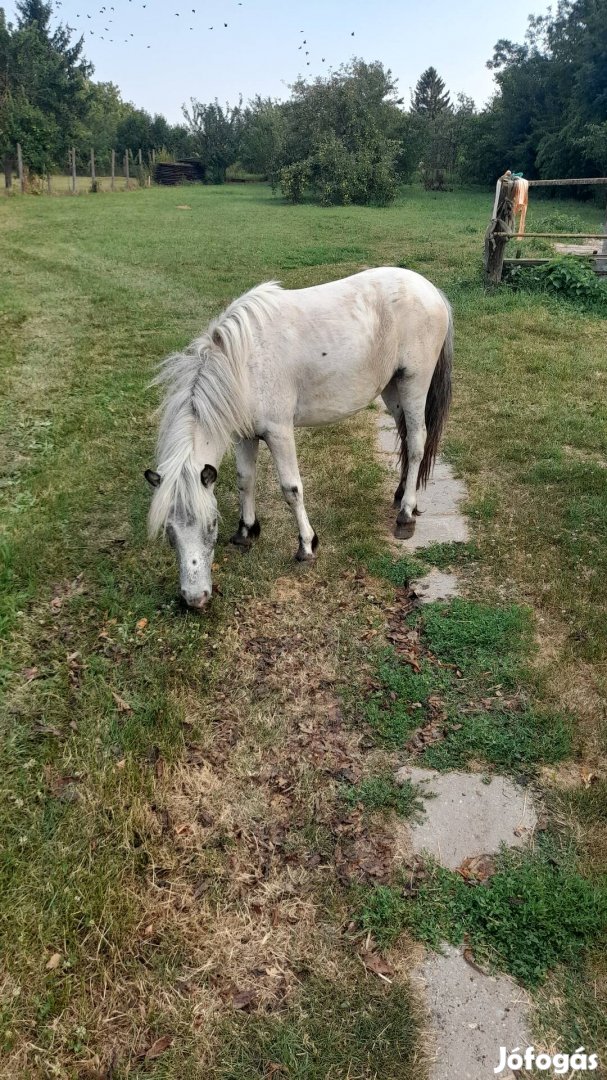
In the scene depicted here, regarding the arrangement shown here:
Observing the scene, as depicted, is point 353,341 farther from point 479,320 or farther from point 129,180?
point 129,180

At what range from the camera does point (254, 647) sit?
12.0ft

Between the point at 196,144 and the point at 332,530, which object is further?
the point at 196,144

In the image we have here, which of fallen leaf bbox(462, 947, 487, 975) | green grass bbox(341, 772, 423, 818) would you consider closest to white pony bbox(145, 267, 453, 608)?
green grass bbox(341, 772, 423, 818)

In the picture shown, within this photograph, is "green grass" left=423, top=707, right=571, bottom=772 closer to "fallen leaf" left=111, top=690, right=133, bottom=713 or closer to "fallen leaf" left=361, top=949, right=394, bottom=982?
"fallen leaf" left=361, top=949, right=394, bottom=982

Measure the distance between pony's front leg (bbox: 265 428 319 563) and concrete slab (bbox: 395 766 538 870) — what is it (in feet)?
5.99

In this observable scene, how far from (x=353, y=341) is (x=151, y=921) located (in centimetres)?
331

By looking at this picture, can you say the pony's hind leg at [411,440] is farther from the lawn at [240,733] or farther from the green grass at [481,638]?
the green grass at [481,638]

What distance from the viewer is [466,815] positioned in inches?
105

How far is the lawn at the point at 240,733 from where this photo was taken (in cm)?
205

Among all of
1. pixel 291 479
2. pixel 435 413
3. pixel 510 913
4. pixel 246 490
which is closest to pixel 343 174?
pixel 435 413

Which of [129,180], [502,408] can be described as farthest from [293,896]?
[129,180]

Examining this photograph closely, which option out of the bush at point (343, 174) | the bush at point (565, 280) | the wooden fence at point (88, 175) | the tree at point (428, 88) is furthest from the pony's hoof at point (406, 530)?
the tree at point (428, 88)

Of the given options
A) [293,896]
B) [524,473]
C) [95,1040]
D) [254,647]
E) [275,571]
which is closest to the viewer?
[95,1040]

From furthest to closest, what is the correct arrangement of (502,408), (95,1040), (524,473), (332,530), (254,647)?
1. (502,408)
2. (524,473)
3. (332,530)
4. (254,647)
5. (95,1040)
